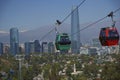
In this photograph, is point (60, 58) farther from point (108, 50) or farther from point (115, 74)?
point (115, 74)

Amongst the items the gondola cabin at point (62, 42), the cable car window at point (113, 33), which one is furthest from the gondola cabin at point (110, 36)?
the gondola cabin at point (62, 42)

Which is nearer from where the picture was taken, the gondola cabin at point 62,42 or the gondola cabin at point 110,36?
the gondola cabin at point 110,36

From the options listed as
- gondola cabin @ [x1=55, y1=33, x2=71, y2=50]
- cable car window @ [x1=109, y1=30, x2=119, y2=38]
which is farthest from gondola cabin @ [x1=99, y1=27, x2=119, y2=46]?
gondola cabin @ [x1=55, y1=33, x2=71, y2=50]

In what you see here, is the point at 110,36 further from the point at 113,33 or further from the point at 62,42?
the point at 62,42

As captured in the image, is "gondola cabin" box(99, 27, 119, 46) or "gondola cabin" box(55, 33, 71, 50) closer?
"gondola cabin" box(99, 27, 119, 46)

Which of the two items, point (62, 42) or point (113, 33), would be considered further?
point (62, 42)

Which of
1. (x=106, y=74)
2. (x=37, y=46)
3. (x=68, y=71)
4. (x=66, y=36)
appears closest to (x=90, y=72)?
(x=68, y=71)

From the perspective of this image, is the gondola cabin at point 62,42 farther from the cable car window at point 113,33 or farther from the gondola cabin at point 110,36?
the cable car window at point 113,33

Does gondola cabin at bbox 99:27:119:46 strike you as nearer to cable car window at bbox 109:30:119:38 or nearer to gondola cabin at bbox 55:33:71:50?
cable car window at bbox 109:30:119:38

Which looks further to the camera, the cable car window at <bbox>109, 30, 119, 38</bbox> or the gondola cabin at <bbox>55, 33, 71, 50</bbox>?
the gondola cabin at <bbox>55, 33, 71, 50</bbox>

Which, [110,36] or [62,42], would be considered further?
[62,42]

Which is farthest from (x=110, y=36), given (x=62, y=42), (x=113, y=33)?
(x=62, y=42)
